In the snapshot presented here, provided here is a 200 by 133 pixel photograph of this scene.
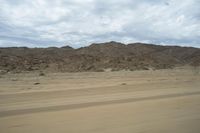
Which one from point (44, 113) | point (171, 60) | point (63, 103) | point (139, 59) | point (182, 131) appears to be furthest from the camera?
point (171, 60)

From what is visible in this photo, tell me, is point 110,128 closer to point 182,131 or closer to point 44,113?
point 182,131

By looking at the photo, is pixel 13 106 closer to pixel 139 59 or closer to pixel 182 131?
pixel 182 131

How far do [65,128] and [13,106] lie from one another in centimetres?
409

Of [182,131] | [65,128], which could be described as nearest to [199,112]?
[182,131]

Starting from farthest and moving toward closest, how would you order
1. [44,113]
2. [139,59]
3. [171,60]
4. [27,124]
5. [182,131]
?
[171,60] < [139,59] < [44,113] < [27,124] < [182,131]

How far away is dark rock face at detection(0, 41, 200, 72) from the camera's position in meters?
47.3

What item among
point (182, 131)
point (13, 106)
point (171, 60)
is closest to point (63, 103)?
point (13, 106)

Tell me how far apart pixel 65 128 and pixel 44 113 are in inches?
81.2

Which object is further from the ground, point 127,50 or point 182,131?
point 127,50

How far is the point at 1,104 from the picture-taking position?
11.0m

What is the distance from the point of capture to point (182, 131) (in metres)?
6.74

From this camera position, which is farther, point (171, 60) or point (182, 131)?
point (171, 60)

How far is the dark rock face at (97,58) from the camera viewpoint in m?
47.3

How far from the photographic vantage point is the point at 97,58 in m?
56.9
